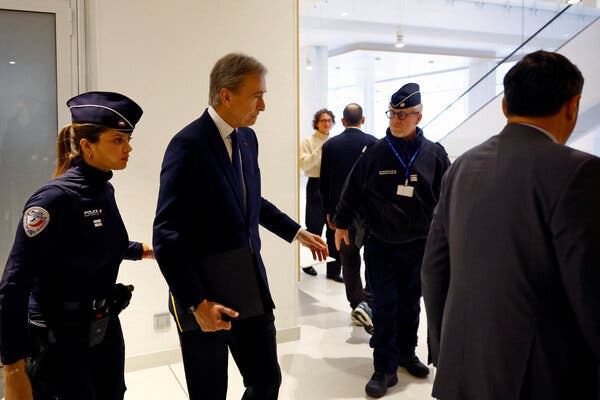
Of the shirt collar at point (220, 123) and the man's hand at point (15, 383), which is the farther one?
the shirt collar at point (220, 123)

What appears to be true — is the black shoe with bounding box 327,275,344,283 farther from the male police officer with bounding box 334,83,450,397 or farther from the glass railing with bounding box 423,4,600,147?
the glass railing with bounding box 423,4,600,147

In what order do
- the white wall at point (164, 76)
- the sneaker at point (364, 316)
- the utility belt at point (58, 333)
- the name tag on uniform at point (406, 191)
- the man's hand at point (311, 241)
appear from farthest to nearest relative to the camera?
1. the sneaker at point (364, 316)
2. the white wall at point (164, 76)
3. the name tag on uniform at point (406, 191)
4. the man's hand at point (311, 241)
5. the utility belt at point (58, 333)

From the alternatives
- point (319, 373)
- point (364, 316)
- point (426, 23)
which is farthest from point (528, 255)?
point (426, 23)

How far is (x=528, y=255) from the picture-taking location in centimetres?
124

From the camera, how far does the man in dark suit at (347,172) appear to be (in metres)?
4.46

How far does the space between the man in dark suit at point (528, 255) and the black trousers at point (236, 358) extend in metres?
0.78

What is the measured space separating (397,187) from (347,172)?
1675 millimetres

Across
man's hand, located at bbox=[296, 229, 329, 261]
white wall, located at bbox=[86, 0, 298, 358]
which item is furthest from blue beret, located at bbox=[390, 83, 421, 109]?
man's hand, located at bbox=[296, 229, 329, 261]

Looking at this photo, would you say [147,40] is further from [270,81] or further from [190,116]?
[270,81]

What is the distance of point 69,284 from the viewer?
1.65m

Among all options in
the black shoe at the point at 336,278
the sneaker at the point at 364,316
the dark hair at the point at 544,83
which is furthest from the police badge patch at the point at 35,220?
the black shoe at the point at 336,278

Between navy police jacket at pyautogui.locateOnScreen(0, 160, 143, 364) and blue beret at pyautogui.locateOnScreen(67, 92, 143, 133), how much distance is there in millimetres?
155

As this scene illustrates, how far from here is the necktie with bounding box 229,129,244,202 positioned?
6.48 ft

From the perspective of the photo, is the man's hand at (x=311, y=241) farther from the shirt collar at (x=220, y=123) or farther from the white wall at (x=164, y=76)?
the white wall at (x=164, y=76)
